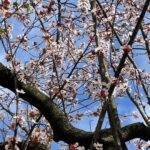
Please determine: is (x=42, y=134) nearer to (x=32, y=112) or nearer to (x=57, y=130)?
(x=32, y=112)

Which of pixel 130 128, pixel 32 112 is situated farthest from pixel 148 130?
pixel 32 112

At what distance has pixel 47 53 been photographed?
23.8 feet

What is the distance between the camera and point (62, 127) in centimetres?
470

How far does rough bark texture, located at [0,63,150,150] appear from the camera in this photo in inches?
182

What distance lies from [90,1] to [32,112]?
2.06 metres

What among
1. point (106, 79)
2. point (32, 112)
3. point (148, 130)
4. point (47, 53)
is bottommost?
point (148, 130)

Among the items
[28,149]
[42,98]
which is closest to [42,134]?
[28,149]

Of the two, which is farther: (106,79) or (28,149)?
(28,149)

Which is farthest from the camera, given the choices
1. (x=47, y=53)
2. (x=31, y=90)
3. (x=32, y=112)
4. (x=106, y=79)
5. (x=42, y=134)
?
(x=47, y=53)

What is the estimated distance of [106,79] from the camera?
4.57 m

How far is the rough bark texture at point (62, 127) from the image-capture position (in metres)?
4.63

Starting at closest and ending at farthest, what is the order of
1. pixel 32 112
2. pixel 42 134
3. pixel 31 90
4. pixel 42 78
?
1. pixel 31 90
2. pixel 42 134
3. pixel 32 112
4. pixel 42 78

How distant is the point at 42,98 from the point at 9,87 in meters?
0.47

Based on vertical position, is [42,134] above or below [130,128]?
above
